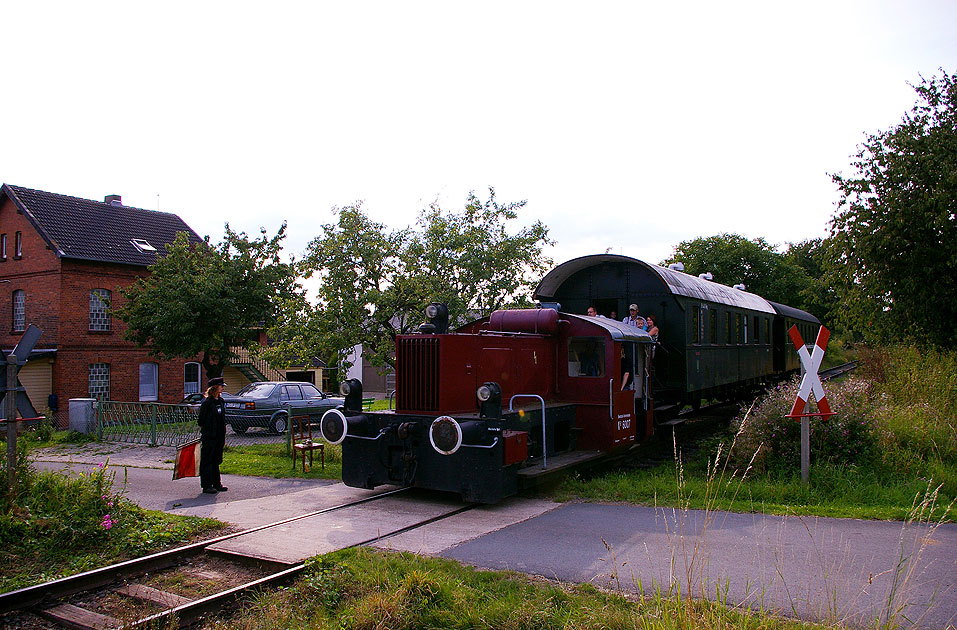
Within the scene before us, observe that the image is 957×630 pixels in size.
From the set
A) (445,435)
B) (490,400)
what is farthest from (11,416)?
(490,400)

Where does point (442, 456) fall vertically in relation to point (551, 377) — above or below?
below

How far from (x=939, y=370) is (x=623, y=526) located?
11227 mm

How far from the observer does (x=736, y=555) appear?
6.01m

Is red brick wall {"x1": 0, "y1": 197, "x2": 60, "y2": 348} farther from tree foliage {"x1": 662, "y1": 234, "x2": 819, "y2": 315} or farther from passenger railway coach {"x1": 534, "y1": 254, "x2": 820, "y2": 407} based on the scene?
tree foliage {"x1": 662, "y1": 234, "x2": 819, "y2": 315}

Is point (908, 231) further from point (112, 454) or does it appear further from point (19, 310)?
point (19, 310)

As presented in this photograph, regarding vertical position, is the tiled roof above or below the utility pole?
above

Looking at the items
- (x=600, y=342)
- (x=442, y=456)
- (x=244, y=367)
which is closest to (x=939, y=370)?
(x=600, y=342)

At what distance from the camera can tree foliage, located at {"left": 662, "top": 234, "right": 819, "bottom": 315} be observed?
162ft

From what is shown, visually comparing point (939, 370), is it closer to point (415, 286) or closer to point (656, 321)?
point (656, 321)

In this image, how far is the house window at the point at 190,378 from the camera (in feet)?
95.7

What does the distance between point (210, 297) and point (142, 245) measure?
11154 millimetres

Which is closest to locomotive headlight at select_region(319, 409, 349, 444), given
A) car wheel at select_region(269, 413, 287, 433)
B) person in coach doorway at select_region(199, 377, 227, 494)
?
person in coach doorway at select_region(199, 377, 227, 494)

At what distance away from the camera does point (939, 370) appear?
1450 centimetres

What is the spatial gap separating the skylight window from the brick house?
4 centimetres
